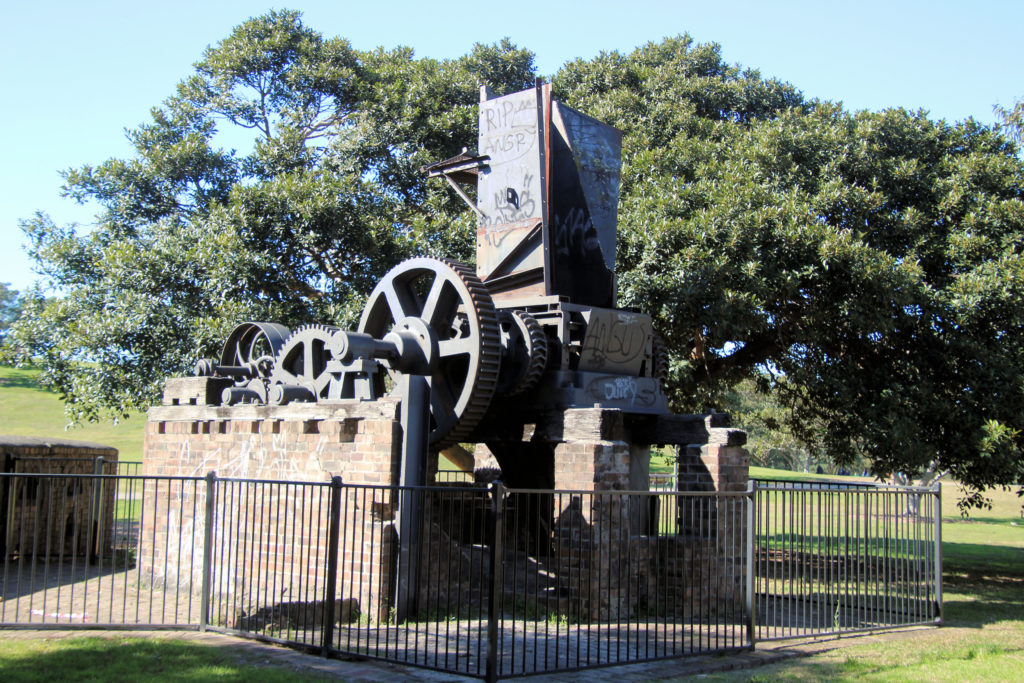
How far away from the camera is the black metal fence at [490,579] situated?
24.2 feet

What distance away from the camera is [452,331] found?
36.0ft

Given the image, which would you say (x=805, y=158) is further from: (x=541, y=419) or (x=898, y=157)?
(x=541, y=419)

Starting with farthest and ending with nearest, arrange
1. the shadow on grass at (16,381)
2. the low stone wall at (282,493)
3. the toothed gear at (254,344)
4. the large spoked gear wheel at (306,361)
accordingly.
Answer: the shadow on grass at (16,381) < the toothed gear at (254,344) < the large spoked gear wheel at (306,361) < the low stone wall at (282,493)

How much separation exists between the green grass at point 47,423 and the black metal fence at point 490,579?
35.7 metres

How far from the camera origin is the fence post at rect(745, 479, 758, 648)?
26.3 feet

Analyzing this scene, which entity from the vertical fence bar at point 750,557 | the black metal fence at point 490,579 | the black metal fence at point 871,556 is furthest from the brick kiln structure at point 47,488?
the black metal fence at point 871,556

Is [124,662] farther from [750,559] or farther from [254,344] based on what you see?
[254,344]

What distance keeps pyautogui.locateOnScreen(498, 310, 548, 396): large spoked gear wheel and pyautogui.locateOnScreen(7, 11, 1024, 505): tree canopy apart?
14.4ft

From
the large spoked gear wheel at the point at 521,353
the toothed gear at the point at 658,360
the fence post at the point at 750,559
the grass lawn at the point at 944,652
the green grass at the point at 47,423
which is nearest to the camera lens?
the grass lawn at the point at 944,652

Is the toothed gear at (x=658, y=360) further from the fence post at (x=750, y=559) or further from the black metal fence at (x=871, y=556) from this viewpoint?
the fence post at (x=750, y=559)

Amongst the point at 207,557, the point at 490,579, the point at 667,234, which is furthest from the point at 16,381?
the point at 490,579

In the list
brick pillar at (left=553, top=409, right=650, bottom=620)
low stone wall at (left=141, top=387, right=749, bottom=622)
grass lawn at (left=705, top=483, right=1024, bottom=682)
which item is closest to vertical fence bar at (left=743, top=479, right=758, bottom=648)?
low stone wall at (left=141, top=387, right=749, bottom=622)

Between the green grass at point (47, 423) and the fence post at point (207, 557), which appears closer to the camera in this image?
the fence post at point (207, 557)

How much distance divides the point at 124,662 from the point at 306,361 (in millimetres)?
5007
